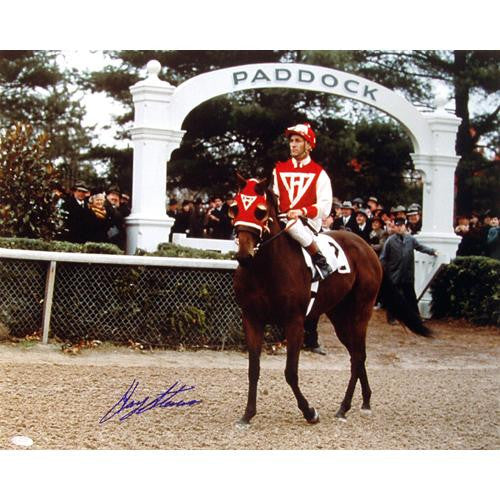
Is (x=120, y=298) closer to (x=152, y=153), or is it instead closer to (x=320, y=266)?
(x=152, y=153)

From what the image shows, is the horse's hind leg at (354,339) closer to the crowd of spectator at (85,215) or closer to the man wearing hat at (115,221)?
the crowd of spectator at (85,215)

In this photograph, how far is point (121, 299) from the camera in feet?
28.7

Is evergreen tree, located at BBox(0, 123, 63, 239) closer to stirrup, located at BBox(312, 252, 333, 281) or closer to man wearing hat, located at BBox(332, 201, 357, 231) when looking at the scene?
man wearing hat, located at BBox(332, 201, 357, 231)

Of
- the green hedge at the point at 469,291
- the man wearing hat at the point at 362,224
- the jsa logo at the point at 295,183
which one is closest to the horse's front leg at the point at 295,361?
the jsa logo at the point at 295,183

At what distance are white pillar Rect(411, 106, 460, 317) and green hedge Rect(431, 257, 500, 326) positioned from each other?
4.19 feet

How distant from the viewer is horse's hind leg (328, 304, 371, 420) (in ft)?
23.4

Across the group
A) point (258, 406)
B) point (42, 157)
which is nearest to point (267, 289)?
point (258, 406)

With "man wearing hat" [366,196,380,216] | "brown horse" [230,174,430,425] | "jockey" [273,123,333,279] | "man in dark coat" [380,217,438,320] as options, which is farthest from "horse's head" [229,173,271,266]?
"man wearing hat" [366,196,380,216]

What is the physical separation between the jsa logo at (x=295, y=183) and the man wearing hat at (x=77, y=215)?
3490 mm

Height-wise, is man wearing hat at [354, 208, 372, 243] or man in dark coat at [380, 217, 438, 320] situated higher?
man wearing hat at [354, 208, 372, 243]

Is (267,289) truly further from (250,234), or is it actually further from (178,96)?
(178,96)

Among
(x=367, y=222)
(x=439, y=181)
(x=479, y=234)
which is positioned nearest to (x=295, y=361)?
(x=479, y=234)
